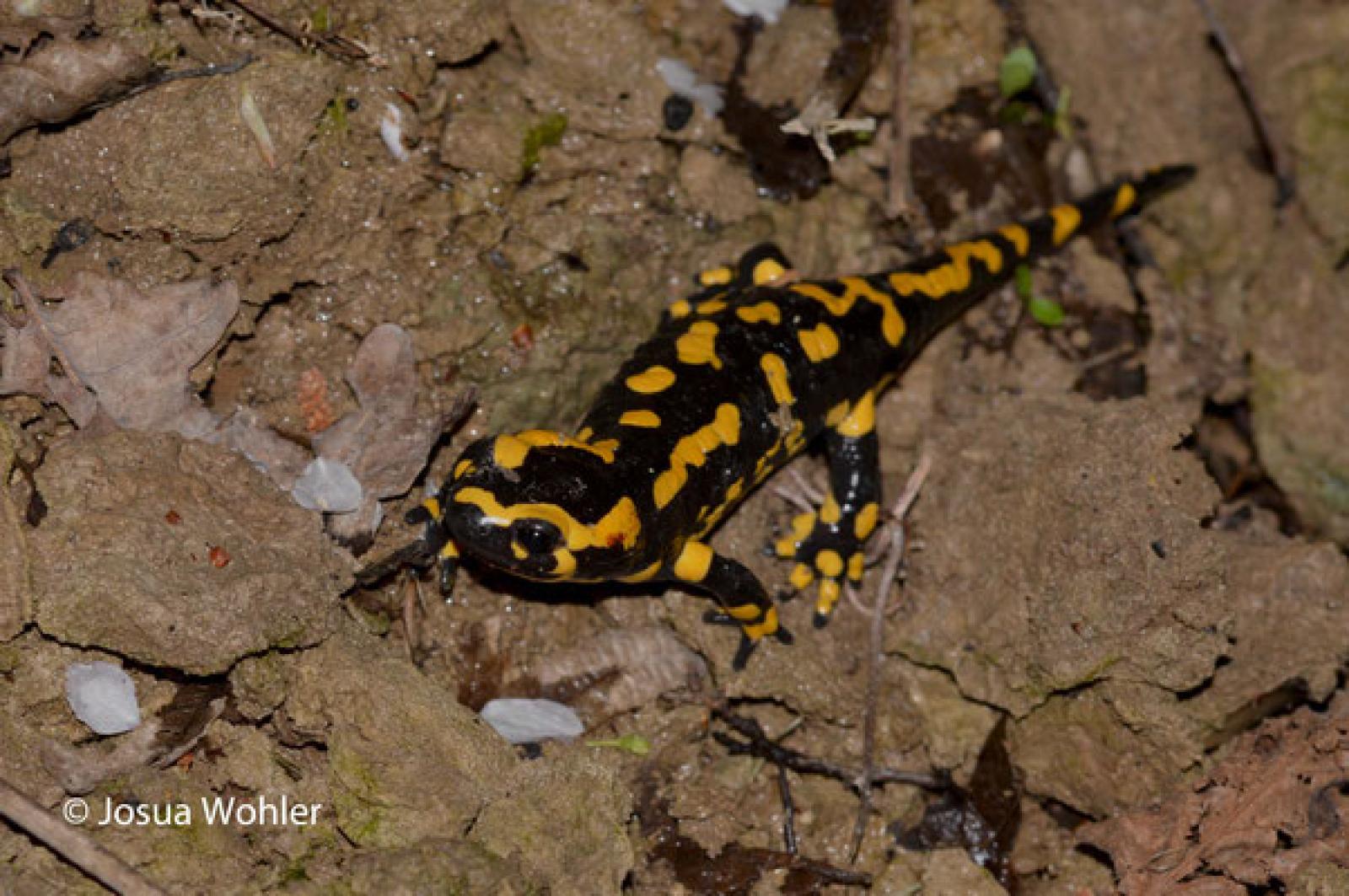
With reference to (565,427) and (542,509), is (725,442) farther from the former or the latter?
(542,509)

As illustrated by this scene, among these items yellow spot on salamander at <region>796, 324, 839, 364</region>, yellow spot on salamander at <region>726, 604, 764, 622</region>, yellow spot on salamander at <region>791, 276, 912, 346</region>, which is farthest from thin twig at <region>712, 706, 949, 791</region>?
yellow spot on salamander at <region>791, 276, 912, 346</region>

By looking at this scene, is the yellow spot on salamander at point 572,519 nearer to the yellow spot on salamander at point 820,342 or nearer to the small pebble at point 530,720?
the small pebble at point 530,720

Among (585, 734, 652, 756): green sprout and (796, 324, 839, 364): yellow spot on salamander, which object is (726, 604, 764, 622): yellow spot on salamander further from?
(796, 324, 839, 364): yellow spot on salamander

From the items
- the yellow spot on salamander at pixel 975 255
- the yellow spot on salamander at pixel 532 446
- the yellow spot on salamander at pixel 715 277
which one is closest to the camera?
the yellow spot on salamander at pixel 532 446

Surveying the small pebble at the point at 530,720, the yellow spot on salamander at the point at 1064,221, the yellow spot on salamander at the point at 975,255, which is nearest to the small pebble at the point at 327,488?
the small pebble at the point at 530,720

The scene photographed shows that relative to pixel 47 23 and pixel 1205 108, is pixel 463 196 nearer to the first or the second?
pixel 47 23

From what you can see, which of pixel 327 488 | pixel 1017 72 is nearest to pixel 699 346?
pixel 327 488

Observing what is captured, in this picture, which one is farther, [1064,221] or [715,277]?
[1064,221]
